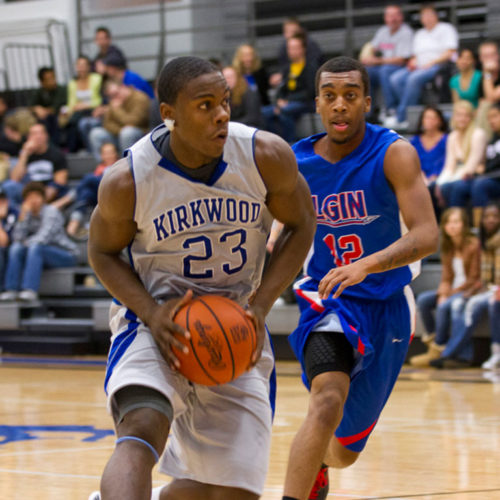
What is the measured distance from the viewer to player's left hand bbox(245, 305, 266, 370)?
9.88 feet

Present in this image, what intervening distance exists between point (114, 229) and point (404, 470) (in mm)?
2356

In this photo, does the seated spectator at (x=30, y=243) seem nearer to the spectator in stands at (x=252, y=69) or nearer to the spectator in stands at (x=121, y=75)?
the spectator in stands at (x=121, y=75)

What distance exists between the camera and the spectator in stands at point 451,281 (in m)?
9.36

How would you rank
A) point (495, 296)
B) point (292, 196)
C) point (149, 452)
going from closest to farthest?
point (149, 452)
point (292, 196)
point (495, 296)

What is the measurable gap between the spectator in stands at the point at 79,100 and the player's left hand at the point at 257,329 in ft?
37.2

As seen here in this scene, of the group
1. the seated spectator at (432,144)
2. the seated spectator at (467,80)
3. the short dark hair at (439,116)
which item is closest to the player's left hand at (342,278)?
the seated spectator at (432,144)

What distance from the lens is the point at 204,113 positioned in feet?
9.73

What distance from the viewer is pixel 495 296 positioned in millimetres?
9039

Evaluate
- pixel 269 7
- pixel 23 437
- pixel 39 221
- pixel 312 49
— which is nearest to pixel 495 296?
pixel 312 49

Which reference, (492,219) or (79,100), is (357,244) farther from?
(79,100)

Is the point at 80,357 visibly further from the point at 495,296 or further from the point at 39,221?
the point at 495,296

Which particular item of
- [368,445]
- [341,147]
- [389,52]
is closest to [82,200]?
[389,52]

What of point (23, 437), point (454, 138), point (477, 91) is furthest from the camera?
point (477, 91)

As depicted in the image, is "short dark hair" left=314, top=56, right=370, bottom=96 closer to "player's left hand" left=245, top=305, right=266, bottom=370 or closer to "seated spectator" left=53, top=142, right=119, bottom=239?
"player's left hand" left=245, top=305, right=266, bottom=370
